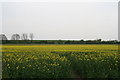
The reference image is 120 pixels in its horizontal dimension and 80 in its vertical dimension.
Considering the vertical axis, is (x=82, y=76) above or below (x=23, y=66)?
below

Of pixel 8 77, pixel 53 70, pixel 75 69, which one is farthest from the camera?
pixel 75 69

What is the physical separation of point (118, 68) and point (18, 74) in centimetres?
534

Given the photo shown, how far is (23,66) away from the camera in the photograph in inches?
303

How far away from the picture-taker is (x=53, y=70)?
7137 mm

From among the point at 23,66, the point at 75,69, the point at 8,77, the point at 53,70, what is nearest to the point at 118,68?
the point at 75,69

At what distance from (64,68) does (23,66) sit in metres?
2.15

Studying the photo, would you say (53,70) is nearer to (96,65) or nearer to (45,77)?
(45,77)

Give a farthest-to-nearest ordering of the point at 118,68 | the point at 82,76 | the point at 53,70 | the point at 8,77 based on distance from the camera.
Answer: the point at 118,68, the point at 82,76, the point at 53,70, the point at 8,77

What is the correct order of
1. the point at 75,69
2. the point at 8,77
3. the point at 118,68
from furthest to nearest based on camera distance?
the point at 75,69 < the point at 118,68 < the point at 8,77

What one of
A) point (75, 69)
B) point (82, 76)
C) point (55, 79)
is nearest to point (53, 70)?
point (55, 79)

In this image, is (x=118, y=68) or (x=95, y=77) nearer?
(x=95, y=77)

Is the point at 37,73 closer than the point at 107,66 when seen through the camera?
Yes

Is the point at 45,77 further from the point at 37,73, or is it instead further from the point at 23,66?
the point at 23,66

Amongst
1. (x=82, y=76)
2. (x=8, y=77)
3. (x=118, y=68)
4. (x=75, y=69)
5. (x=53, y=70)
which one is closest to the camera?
(x=8, y=77)
